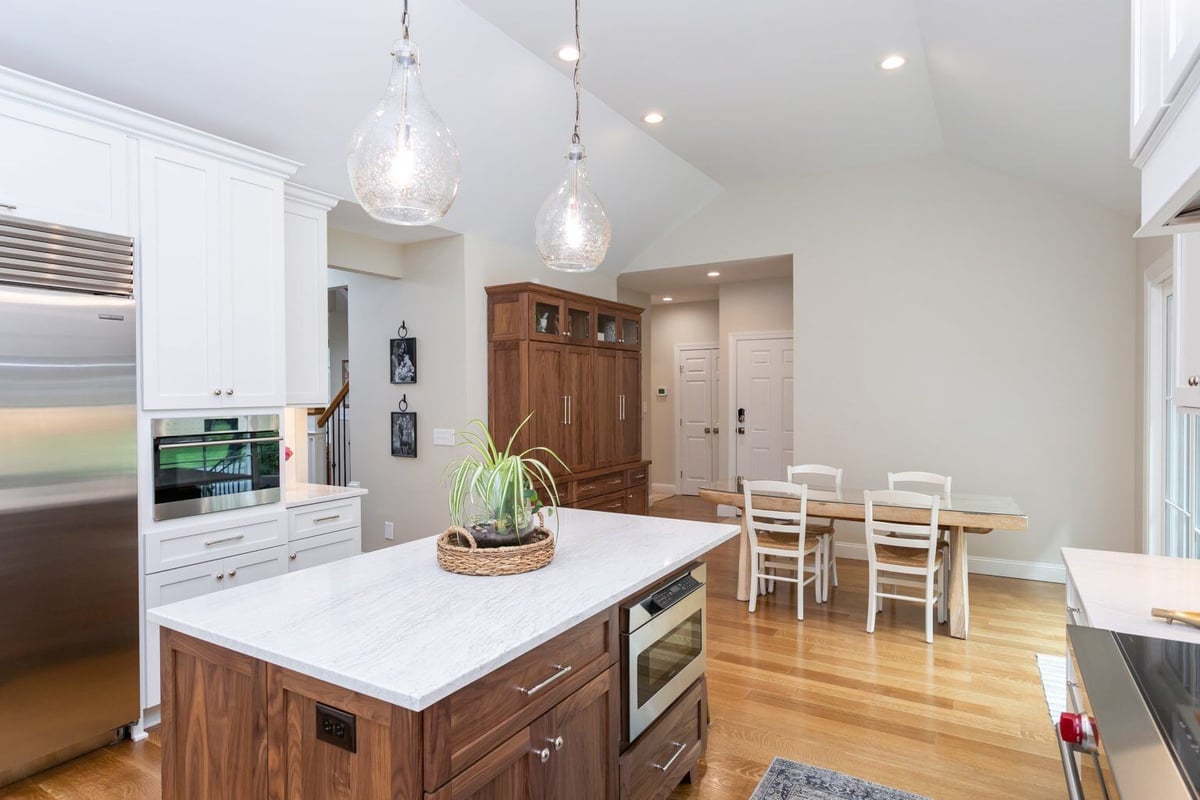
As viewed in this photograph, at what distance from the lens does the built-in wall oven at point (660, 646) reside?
1.87 meters

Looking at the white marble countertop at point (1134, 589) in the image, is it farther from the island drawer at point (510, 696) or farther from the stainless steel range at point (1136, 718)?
the island drawer at point (510, 696)

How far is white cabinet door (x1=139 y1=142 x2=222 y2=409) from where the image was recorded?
104 inches

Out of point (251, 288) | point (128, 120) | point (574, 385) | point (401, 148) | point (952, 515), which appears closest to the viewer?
point (401, 148)

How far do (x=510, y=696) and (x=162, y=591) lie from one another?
6.91ft

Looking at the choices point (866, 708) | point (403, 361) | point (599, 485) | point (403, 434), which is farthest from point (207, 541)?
point (599, 485)

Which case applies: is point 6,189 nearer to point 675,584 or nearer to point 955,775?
point 675,584

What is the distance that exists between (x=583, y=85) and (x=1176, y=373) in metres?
3.49

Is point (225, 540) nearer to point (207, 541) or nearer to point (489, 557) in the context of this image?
point (207, 541)

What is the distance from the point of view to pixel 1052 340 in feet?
15.9

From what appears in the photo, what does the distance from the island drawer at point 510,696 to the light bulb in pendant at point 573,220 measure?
1.35 metres

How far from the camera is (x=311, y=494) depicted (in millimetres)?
3617

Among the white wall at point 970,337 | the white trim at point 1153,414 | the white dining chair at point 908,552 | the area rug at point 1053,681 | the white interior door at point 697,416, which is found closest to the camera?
the area rug at point 1053,681

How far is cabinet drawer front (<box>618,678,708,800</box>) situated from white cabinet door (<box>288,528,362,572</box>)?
2.03 m

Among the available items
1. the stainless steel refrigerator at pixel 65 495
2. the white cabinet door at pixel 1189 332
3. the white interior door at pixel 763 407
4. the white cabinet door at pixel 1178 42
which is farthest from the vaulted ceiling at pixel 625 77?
Result: the white interior door at pixel 763 407
